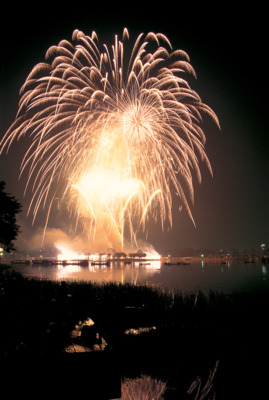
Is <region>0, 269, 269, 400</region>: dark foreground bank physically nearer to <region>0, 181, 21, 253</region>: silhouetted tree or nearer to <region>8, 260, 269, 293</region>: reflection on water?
<region>8, 260, 269, 293</region>: reflection on water

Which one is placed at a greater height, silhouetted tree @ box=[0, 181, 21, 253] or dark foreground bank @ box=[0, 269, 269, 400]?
silhouetted tree @ box=[0, 181, 21, 253]

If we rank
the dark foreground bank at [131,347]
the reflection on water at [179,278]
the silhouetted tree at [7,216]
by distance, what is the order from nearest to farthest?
the dark foreground bank at [131,347], the silhouetted tree at [7,216], the reflection on water at [179,278]

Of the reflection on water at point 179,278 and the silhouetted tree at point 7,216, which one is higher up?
the silhouetted tree at point 7,216

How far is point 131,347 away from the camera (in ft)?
36.8

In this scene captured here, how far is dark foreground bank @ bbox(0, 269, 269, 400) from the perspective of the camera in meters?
5.17

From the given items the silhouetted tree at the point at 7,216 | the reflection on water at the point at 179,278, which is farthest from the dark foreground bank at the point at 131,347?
the silhouetted tree at the point at 7,216

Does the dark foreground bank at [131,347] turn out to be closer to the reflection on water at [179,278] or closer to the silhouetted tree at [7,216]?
the reflection on water at [179,278]

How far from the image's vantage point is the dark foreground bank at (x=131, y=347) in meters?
5.17

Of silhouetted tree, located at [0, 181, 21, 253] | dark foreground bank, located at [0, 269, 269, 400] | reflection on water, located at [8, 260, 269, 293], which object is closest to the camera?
dark foreground bank, located at [0, 269, 269, 400]

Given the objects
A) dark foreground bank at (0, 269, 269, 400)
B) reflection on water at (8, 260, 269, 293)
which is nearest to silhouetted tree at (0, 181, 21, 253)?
reflection on water at (8, 260, 269, 293)

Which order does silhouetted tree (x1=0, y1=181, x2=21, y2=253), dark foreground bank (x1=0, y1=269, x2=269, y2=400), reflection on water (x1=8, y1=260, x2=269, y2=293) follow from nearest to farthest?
dark foreground bank (x1=0, y1=269, x2=269, y2=400) → silhouetted tree (x1=0, y1=181, x2=21, y2=253) → reflection on water (x1=8, y1=260, x2=269, y2=293)

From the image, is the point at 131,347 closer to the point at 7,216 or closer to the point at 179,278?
the point at 7,216

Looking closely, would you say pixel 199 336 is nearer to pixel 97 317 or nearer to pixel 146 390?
pixel 97 317

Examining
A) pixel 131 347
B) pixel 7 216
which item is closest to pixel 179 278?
pixel 7 216
